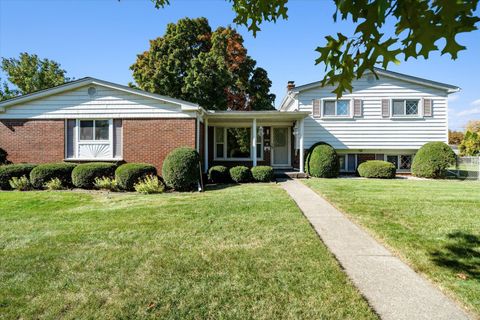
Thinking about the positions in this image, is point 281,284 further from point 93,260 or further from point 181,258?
point 93,260

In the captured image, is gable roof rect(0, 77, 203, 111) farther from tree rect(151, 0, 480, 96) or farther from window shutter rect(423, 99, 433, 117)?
window shutter rect(423, 99, 433, 117)

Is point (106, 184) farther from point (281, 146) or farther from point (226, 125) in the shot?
point (281, 146)

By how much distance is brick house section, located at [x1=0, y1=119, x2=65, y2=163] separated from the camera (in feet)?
39.2

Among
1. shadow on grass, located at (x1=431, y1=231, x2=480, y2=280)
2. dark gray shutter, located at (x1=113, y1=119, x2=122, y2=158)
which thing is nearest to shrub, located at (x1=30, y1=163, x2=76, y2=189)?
dark gray shutter, located at (x1=113, y1=119, x2=122, y2=158)

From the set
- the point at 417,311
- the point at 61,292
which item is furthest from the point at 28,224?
the point at 417,311

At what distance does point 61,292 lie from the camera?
3146 millimetres

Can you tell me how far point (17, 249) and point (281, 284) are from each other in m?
4.05

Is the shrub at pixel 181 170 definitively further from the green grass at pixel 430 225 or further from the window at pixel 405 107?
the window at pixel 405 107

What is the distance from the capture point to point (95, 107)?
11.9 meters

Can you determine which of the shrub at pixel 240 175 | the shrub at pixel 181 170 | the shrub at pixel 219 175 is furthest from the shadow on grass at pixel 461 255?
the shrub at pixel 219 175

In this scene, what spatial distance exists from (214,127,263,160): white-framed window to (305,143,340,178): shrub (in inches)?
130

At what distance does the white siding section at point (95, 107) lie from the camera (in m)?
11.8

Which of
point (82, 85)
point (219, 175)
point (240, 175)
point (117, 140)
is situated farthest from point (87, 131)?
point (240, 175)

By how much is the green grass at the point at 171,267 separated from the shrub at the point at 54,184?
151 inches
